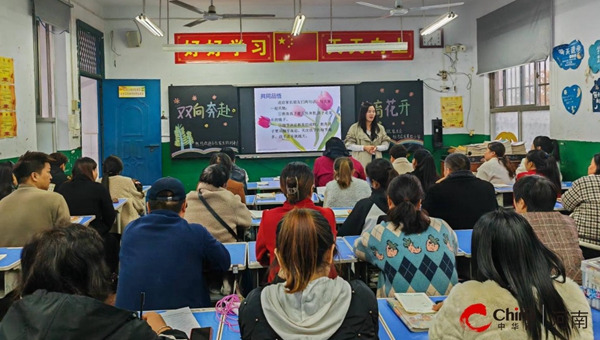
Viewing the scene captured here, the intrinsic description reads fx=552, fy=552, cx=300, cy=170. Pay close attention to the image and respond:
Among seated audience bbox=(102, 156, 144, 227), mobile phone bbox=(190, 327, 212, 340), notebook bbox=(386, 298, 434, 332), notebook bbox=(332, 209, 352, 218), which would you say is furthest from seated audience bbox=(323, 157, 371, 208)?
mobile phone bbox=(190, 327, 212, 340)

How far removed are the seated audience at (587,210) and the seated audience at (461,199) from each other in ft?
1.88

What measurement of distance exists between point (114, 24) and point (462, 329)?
882 cm

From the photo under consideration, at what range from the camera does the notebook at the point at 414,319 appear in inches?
87.4

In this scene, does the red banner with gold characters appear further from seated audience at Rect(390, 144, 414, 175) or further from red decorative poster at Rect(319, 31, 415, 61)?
seated audience at Rect(390, 144, 414, 175)

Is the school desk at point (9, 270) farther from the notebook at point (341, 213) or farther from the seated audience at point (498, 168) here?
the seated audience at point (498, 168)

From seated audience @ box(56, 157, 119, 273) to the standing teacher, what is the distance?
360 centimetres

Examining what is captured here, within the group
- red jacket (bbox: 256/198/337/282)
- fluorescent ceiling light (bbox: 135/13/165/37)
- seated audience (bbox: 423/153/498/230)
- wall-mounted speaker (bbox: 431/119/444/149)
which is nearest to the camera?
red jacket (bbox: 256/198/337/282)

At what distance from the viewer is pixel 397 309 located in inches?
94.9

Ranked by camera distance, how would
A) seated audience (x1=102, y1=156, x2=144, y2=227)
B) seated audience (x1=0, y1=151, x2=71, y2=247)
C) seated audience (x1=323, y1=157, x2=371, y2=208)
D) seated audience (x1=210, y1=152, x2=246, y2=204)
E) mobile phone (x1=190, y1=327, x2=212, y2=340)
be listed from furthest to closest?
seated audience (x1=102, y1=156, x2=144, y2=227) < seated audience (x1=210, y1=152, x2=246, y2=204) < seated audience (x1=323, y1=157, x2=371, y2=208) < seated audience (x1=0, y1=151, x2=71, y2=247) < mobile phone (x1=190, y1=327, x2=212, y2=340)

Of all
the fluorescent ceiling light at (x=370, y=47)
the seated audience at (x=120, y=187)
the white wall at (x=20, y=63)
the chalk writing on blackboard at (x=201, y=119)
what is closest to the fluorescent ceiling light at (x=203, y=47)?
the fluorescent ceiling light at (x=370, y=47)

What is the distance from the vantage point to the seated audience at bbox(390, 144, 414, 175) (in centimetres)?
599

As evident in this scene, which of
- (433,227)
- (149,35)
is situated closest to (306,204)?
(433,227)

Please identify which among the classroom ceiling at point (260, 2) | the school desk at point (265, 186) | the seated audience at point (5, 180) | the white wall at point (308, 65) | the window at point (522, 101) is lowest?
the school desk at point (265, 186)

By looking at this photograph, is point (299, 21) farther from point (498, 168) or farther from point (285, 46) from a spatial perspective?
point (498, 168)
